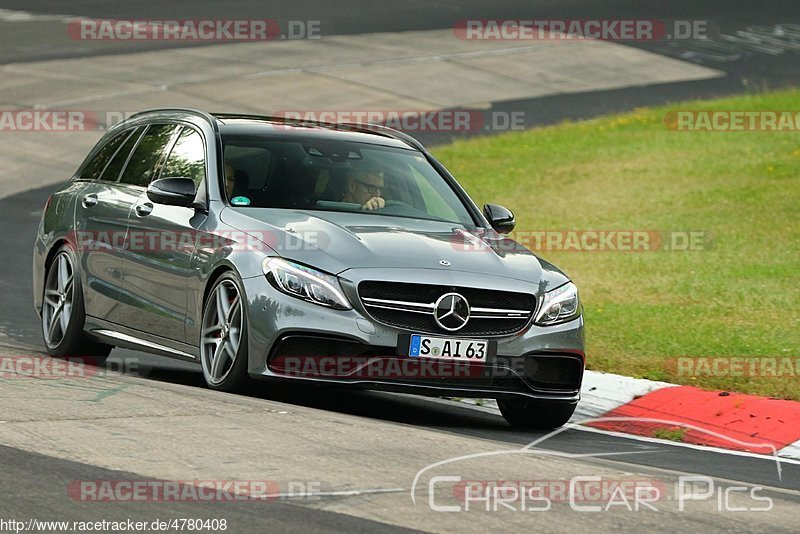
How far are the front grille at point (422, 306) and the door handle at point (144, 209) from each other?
6.74 ft

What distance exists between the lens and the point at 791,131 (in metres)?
24.7

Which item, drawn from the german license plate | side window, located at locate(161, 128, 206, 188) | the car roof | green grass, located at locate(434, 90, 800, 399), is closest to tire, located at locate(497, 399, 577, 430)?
the german license plate

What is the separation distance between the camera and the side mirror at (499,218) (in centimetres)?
993

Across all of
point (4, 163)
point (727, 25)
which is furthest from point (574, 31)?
point (4, 163)

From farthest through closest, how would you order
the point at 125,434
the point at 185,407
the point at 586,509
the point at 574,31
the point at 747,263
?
the point at 574,31, the point at 747,263, the point at 185,407, the point at 125,434, the point at 586,509

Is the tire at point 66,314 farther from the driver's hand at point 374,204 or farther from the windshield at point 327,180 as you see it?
the driver's hand at point 374,204

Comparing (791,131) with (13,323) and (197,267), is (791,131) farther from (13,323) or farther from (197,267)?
(197,267)

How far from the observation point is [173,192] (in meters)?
9.14

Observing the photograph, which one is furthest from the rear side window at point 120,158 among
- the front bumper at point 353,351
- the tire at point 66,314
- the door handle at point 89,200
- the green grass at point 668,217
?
the green grass at point 668,217

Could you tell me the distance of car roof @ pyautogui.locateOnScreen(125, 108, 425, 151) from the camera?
9.80m

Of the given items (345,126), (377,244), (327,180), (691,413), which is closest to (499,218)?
(327,180)

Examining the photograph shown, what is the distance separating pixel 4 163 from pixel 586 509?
16.7 metres

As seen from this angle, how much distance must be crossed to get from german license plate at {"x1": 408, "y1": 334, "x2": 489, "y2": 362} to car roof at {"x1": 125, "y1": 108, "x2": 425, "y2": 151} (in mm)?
2101

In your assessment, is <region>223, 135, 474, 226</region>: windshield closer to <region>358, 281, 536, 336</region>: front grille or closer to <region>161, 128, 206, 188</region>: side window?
<region>161, 128, 206, 188</region>: side window
